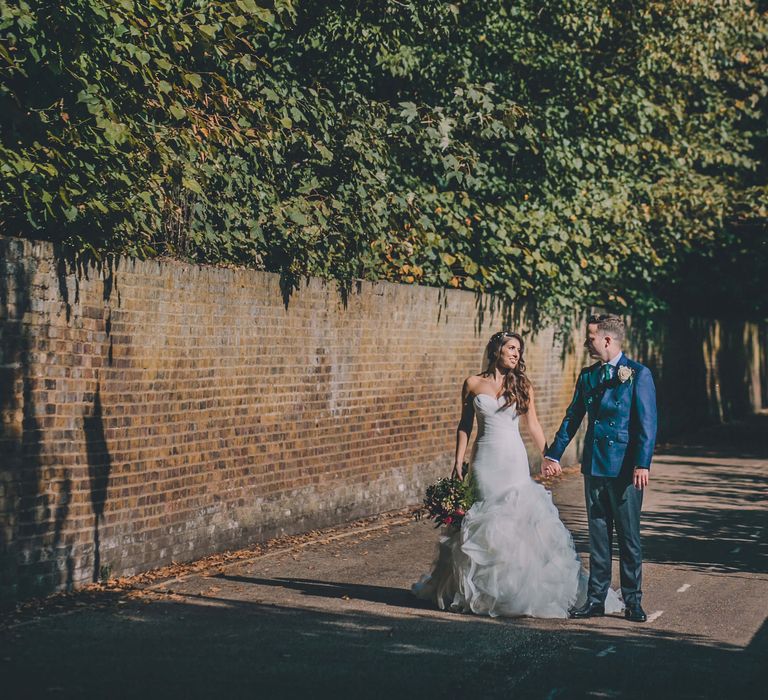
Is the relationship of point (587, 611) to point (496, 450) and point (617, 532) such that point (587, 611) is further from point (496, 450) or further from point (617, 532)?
point (496, 450)

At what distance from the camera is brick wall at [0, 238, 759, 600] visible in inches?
316

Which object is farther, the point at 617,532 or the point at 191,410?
the point at 191,410

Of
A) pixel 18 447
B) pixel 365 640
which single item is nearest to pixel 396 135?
pixel 18 447

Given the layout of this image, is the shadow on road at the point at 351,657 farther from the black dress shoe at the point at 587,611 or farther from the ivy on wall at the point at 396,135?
the ivy on wall at the point at 396,135

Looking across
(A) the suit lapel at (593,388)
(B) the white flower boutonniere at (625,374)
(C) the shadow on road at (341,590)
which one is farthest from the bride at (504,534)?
(B) the white flower boutonniere at (625,374)

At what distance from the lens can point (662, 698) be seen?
20.2ft

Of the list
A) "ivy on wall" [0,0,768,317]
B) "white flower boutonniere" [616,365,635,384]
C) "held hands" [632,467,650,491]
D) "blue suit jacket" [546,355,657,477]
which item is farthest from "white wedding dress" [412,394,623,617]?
"ivy on wall" [0,0,768,317]

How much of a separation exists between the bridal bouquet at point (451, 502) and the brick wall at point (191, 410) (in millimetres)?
2246

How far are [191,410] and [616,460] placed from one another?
11.5 feet

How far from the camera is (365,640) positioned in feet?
24.2

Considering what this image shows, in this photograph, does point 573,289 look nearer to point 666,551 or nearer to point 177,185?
point 666,551

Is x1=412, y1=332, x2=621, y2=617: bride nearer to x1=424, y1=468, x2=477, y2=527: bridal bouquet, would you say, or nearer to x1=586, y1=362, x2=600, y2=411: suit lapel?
x1=424, y1=468, x2=477, y2=527: bridal bouquet

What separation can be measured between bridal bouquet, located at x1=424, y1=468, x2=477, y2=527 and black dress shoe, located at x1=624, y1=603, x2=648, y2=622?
1282 mm

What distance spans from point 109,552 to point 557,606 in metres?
3.18
